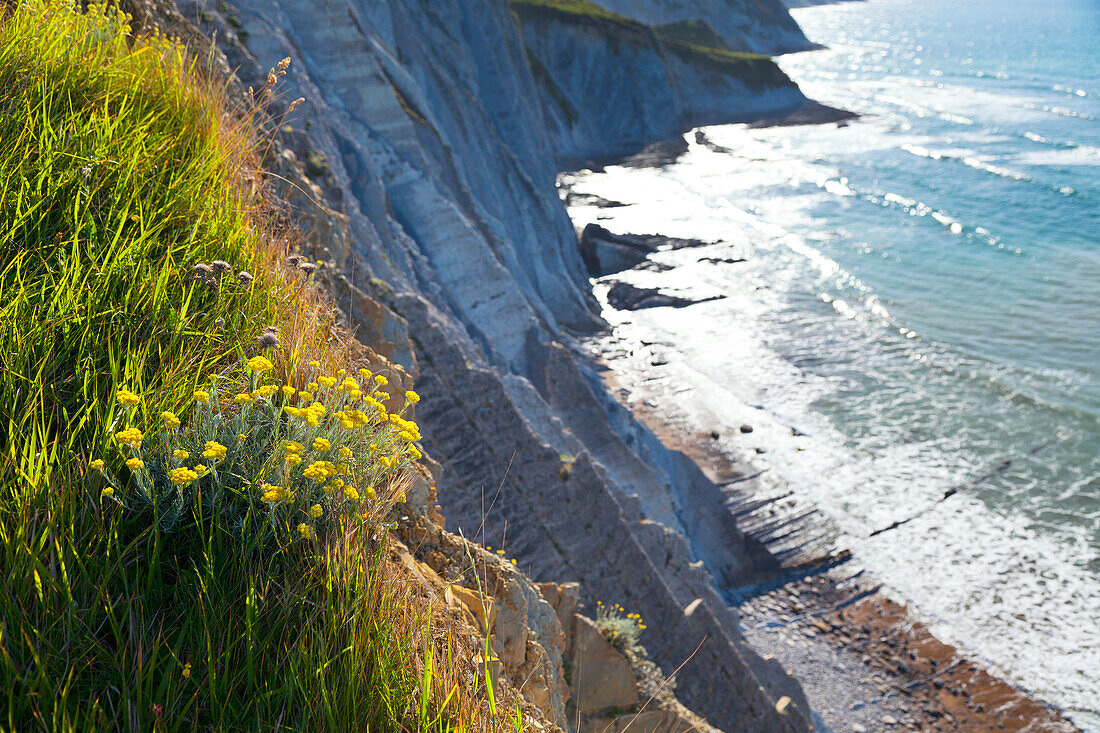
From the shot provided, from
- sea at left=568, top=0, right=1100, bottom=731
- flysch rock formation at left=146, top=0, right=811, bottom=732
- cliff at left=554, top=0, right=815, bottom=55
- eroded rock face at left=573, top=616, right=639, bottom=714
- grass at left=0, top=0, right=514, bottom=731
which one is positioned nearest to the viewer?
grass at left=0, top=0, right=514, bottom=731

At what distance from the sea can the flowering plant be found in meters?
18.0

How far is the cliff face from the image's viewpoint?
92.1 m

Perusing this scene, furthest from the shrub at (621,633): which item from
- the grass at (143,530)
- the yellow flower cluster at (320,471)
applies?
the yellow flower cluster at (320,471)

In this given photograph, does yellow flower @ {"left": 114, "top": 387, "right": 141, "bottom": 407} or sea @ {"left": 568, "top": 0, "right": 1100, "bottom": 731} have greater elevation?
yellow flower @ {"left": 114, "top": 387, "right": 141, "bottom": 407}

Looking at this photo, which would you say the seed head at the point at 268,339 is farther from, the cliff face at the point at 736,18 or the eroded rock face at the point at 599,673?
the cliff face at the point at 736,18

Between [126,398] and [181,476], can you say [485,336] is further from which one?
[181,476]

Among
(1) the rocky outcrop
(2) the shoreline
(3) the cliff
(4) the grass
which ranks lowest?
(2) the shoreline

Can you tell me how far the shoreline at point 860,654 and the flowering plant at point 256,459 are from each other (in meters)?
13.8

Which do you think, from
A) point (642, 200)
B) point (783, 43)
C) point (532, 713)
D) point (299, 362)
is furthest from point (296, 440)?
point (783, 43)

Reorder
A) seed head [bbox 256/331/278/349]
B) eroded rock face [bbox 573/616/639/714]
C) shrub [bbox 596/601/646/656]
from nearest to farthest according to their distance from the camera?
seed head [bbox 256/331/278/349]
eroded rock face [bbox 573/616/639/714]
shrub [bbox 596/601/646/656]

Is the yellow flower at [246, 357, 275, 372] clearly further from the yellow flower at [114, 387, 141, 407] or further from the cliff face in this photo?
the cliff face

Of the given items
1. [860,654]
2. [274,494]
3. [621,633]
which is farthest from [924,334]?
[274,494]

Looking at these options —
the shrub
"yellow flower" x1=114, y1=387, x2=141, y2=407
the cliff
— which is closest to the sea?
the shrub

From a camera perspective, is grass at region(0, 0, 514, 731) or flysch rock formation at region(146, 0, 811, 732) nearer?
grass at region(0, 0, 514, 731)
